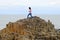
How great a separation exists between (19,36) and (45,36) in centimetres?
265

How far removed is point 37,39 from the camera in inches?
1045

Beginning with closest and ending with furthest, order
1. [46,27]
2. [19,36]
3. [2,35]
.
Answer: [19,36], [2,35], [46,27]

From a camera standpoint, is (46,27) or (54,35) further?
(46,27)

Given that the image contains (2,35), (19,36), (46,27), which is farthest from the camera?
(46,27)

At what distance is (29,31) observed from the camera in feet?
90.6

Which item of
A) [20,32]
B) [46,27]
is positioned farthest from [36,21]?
[20,32]

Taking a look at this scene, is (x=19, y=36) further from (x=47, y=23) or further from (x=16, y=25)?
(x=47, y=23)

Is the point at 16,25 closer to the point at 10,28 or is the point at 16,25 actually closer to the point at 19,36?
the point at 10,28

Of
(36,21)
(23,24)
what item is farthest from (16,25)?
(36,21)

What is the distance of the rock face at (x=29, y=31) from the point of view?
87.4 ft

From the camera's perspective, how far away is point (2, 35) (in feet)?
91.7

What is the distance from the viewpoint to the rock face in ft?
87.4

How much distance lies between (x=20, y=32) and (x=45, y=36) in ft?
8.43

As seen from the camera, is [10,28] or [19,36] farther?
[10,28]
